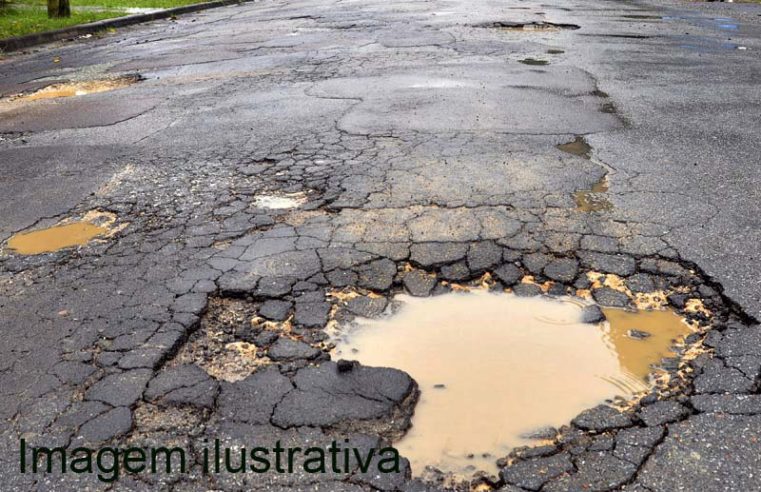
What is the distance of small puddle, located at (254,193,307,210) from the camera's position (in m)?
4.54

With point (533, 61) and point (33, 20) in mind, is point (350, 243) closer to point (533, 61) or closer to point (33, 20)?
Answer: point (533, 61)

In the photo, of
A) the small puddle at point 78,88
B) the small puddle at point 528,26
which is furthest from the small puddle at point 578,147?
the small puddle at point 528,26

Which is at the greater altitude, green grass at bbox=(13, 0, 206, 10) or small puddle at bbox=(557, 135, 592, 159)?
green grass at bbox=(13, 0, 206, 10)

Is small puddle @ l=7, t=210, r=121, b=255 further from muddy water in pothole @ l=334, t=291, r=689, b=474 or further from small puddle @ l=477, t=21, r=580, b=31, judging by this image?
small puddle @ l=477, t=21, r=580, b=31

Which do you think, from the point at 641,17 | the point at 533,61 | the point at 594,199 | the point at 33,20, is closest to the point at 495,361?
the point at 594,199

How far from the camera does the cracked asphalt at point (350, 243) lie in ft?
8.16

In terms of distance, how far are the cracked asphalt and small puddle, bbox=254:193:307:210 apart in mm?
70

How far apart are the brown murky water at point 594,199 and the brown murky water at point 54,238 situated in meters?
3.23

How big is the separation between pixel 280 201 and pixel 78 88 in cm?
576

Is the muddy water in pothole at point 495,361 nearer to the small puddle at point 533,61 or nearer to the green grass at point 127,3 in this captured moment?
the small puddle at point 533,61

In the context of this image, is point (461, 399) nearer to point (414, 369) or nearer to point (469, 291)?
point (414, 369)

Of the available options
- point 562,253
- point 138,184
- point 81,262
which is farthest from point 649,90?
point 81,262

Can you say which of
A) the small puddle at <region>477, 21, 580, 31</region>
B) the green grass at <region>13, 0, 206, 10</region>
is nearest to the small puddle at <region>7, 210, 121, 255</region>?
the small puddle at <region>477, 21, 580, 31</region>

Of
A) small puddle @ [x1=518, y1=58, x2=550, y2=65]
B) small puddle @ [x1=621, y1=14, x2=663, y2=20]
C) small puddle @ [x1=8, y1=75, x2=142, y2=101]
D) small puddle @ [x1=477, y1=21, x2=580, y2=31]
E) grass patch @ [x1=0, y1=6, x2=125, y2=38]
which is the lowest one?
small puddle @ [x1=8, y1=75, x2=142, y2=101]
